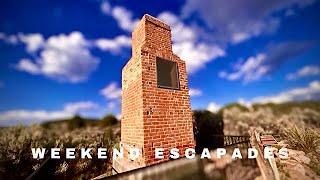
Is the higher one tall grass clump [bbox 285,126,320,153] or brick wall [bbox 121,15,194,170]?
brick wall [bbox 121,15,194,170]

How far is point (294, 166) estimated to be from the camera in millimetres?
5105

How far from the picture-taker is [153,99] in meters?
4.90

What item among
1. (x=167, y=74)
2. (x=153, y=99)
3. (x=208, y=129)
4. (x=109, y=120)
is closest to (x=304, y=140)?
(x=167, y=74)

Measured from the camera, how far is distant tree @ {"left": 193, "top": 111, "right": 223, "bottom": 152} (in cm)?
864

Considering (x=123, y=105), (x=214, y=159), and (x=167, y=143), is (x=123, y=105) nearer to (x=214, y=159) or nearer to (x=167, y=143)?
(x=167, y=143)

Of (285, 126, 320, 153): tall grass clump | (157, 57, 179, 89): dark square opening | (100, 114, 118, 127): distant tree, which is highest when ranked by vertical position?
(157, 57, 179, 89): dark square opening

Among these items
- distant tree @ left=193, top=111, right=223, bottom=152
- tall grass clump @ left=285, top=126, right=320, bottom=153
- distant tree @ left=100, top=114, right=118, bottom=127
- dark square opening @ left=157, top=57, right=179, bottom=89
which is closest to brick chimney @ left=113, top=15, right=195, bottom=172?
dark square opening @ left=157, top=57, right=179, bottom=89

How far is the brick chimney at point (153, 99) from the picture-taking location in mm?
4695

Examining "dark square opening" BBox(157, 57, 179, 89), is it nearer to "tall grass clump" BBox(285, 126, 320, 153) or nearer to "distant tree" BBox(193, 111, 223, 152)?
"distant tree" BBox(193, 111, 223, 152)

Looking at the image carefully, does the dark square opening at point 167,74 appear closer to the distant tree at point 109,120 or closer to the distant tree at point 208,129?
the distant tree at point 208,129

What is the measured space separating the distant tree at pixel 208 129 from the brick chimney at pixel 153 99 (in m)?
3.46

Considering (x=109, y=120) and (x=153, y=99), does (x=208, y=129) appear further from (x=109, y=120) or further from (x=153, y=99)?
(x=109, y=120)

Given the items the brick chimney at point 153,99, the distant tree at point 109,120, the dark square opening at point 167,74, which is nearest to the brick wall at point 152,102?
the brick chimney at point 153,99

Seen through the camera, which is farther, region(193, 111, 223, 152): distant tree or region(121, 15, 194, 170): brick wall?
region(193, 111, 223, 152): distant tree
